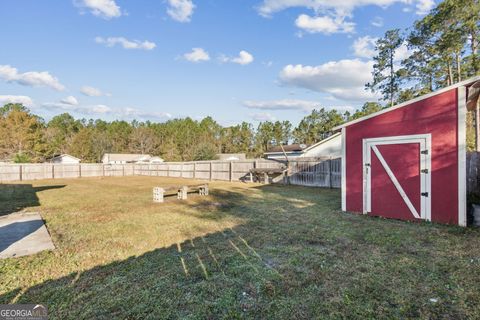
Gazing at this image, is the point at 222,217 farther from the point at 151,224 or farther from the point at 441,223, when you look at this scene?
the point at 441,223

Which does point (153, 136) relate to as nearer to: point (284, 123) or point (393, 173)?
point (284, 123)

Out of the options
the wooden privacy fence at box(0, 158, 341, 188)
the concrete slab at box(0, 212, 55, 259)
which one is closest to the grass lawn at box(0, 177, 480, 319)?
the concrete slab at box(0, 212, 55, 259)

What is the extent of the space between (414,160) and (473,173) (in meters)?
2.60

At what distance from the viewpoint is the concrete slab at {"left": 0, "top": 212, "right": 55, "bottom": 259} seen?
175 inches

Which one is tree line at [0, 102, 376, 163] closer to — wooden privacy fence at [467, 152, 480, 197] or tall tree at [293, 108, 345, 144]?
tall tree at [293, 108, 345, 144]

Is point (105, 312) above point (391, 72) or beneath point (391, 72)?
beneath

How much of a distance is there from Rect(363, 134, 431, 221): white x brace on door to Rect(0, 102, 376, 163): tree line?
104 feet

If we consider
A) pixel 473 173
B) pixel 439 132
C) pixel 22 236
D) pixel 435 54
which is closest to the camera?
pixel 22 236

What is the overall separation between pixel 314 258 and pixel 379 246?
1368 mm

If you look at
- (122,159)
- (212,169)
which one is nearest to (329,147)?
(212,169)

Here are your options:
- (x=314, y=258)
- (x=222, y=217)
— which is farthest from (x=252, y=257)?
(x=222, y=217)

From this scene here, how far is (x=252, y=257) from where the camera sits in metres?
4.02

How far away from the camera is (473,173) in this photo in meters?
7.23

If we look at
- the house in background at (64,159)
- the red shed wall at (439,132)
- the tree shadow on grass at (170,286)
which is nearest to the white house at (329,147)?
the red shed wall at (439,132)
